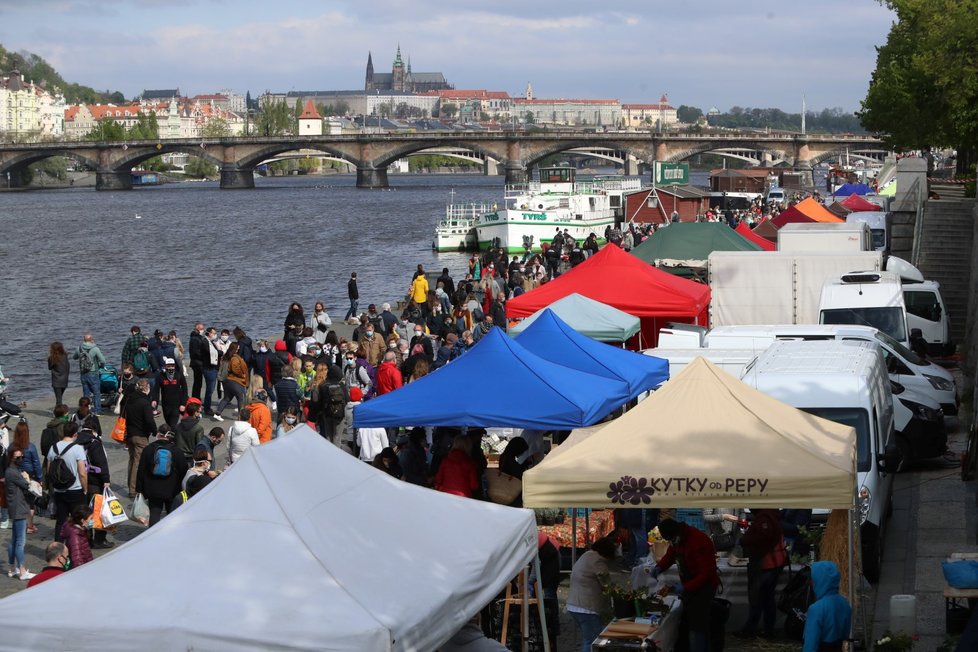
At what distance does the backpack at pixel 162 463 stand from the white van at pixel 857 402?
5310mm

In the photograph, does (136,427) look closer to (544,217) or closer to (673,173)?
(544,217)

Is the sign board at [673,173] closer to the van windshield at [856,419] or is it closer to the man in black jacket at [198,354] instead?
the man in black jacket at [198,354]

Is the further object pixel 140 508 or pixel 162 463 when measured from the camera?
pixel 140 508

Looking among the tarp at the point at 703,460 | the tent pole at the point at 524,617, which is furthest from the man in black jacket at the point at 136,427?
the tent pole at the point at 524,617

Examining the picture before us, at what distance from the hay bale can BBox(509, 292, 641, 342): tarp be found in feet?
25.7

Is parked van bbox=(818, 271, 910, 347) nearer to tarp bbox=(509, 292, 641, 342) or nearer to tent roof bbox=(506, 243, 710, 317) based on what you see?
tent roof bbox=(506, 243, 710, 317)

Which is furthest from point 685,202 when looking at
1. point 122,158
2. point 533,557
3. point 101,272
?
point 122,158

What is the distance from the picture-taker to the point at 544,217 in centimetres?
6225

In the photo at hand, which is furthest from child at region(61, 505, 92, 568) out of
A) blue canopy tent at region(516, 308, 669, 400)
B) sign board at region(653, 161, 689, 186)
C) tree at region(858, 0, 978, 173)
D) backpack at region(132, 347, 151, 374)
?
sign board at region(653, 161, 689, 186)

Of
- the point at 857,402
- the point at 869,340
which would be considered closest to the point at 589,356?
the point at 857,402

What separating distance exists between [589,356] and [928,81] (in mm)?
32407

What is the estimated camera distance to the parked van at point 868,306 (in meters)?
20.2

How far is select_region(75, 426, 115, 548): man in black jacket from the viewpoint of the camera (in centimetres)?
1291

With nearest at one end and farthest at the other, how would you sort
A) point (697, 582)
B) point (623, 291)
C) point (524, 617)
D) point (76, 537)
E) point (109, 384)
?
1. point (524, 617)
2. point (697, 582)
3. point (76, 537)
4. point (623, 291)
5. point (109, 384)
